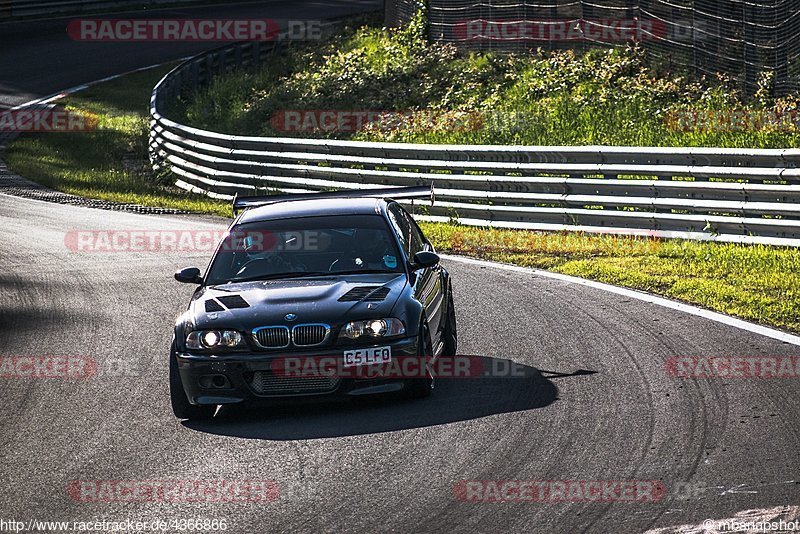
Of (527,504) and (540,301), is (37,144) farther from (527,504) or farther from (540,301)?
(527,504)

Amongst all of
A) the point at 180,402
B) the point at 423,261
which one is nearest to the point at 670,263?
the point at 423,261

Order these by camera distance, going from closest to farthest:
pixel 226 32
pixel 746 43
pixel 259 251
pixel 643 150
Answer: pixel 259 251 → pixel 643 150 → pixel 746 43 → pixel 226 32

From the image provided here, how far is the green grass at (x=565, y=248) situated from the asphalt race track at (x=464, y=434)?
0.79 metres

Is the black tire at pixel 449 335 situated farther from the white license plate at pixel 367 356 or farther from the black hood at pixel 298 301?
the white license plate at pixel 367 356

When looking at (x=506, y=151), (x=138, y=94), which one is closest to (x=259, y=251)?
(x=506, y=151)

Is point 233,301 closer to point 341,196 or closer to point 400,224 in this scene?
point 400,224

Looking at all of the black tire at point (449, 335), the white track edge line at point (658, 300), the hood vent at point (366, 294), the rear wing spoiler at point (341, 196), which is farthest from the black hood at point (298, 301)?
the white track edge line at point (658, 300)

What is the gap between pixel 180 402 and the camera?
334 inches

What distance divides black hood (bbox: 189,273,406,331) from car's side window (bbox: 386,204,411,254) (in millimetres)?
618

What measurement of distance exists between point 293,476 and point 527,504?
54.5 inches

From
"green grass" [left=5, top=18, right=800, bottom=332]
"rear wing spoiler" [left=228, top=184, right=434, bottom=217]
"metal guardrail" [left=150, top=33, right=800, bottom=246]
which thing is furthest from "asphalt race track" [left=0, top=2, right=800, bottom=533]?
"metal guardrail" [left=150, top=33, right=800, bottom=246]

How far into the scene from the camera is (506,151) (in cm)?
1795

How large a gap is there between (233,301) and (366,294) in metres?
0.92

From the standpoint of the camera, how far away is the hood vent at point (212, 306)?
865 cm
